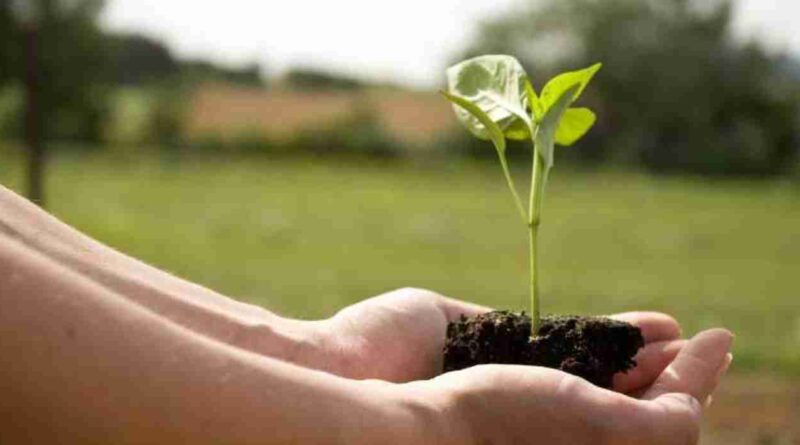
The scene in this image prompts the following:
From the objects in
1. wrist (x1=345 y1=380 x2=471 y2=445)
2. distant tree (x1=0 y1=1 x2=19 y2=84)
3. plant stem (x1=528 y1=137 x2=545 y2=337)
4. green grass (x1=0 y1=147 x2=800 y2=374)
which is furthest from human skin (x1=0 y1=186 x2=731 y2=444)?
distant tree (x1=0 y1=1 x2=19 y2=84)

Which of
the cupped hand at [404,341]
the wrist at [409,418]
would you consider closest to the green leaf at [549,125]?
the cupped hand at [404,341]

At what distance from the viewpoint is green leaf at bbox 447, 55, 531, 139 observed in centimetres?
152

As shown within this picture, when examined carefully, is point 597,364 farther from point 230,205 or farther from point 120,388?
point 230,205

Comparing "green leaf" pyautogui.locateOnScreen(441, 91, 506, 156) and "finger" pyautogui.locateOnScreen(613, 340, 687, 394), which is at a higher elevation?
"green leaf" pyautogui.locateOnScreen(441, 91, 506, 156)

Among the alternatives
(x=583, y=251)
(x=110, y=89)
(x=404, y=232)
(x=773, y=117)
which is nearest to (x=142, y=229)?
(x=404, y=232)

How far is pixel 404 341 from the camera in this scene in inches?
61.7

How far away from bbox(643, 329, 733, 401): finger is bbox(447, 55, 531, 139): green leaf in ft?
1.14

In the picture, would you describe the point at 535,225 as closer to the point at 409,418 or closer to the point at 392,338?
the point at 392,338

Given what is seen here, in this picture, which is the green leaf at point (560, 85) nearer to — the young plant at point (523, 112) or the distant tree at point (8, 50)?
the young plant at point (523, 112)

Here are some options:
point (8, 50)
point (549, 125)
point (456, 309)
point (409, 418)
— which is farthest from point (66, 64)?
point (409, 418)

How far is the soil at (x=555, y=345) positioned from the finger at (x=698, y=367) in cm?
7

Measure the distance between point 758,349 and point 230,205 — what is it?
8577 mm

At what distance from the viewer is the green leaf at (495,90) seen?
1524 mm

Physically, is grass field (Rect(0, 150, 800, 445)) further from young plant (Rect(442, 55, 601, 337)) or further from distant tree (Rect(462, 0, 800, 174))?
young plant (Rect(442, 55, 601, 337))
